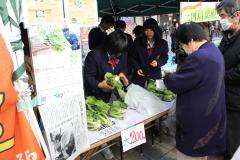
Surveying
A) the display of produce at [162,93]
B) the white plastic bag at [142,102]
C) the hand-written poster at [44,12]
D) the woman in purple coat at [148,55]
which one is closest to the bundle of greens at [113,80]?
the white plastic bag at [142,102]

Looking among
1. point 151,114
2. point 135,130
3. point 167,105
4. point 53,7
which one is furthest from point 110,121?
point 53,7

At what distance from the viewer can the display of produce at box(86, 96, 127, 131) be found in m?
2.50

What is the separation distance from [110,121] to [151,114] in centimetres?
48

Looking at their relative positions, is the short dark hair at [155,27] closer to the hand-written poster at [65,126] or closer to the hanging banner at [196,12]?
the hanging banner at [196,12]

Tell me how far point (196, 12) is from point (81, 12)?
7.01 feet

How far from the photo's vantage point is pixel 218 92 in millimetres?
2244

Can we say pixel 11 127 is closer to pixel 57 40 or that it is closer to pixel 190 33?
pixel 57 40

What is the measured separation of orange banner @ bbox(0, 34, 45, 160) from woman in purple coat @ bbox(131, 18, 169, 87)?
273 cm

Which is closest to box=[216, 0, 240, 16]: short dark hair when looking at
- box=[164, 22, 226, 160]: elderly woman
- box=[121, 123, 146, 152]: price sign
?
box=[164, 22, 226, 160]: elderly woman

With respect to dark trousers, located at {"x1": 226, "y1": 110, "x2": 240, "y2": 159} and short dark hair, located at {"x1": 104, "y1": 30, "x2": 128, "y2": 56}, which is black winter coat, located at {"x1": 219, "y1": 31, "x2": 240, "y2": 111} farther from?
short dark hair, located at {"x1": 104, "y1": 30, "x2": 128, "y2": 56}

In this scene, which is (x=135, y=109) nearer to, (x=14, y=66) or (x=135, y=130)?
(x=135, y=130)

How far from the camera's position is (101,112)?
107 inches

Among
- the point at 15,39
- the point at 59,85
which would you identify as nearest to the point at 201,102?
the point at 59,85

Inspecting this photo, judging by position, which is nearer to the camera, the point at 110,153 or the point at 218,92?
the point at 218,92
